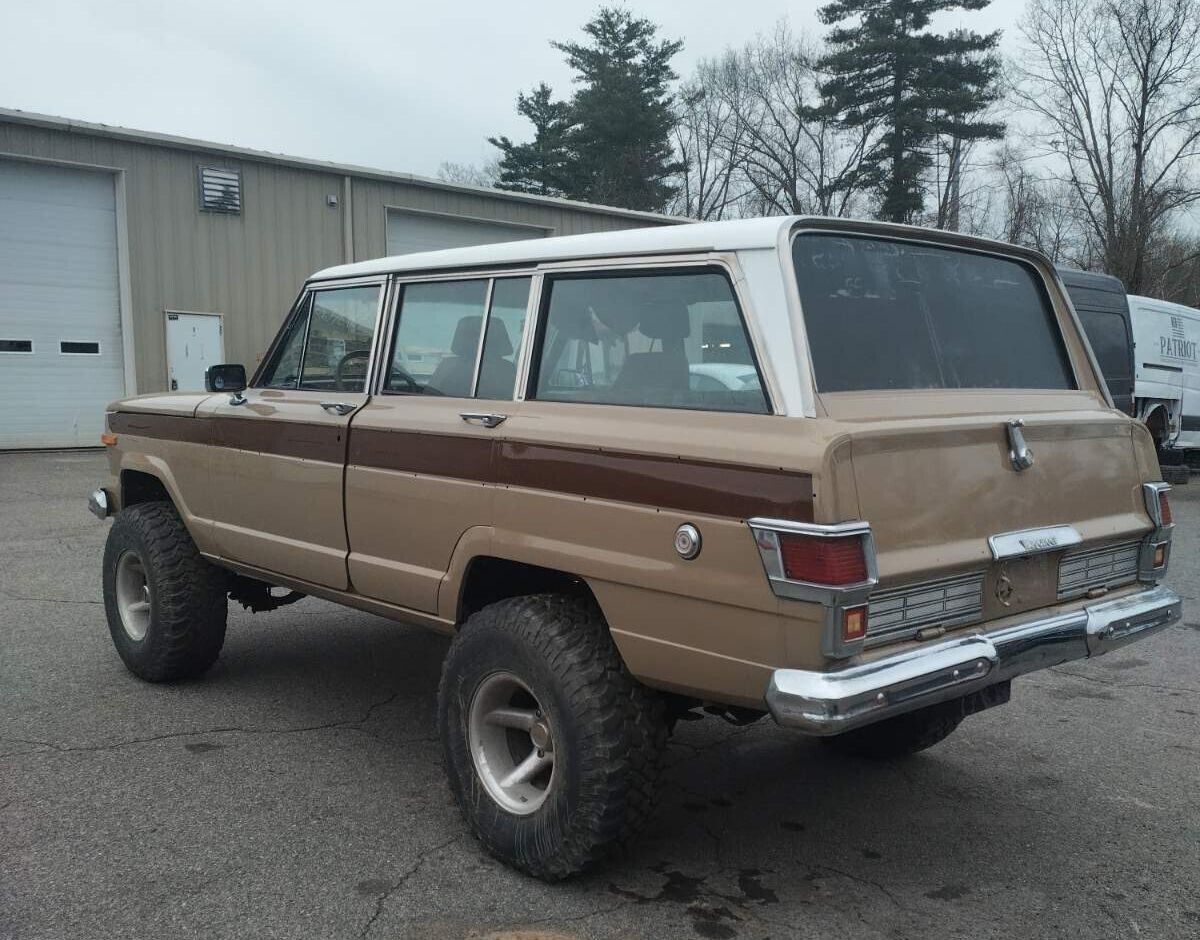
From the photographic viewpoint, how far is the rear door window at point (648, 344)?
10.0 feet

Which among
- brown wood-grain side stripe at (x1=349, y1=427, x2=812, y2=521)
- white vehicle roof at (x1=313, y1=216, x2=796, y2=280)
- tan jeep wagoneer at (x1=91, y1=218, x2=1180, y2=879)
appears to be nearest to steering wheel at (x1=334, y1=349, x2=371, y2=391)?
tan jeep wagoneer at (x1=91, y1=218, x2=1180, y2=879)

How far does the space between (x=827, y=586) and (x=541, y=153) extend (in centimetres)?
3717

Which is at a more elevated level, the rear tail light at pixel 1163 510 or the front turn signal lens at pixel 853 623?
the rear tail light at pixel 1163 510

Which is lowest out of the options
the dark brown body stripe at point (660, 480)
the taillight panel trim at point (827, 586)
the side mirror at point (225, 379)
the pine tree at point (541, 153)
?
the taillight panel trim at point (827, 586)

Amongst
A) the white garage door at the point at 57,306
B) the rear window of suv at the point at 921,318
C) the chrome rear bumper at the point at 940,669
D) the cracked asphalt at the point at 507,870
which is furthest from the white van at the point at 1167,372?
the white garage door at the point at 57,306

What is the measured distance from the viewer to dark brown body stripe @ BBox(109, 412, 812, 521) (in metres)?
2.74

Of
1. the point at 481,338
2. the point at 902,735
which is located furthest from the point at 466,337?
the point at 902,735

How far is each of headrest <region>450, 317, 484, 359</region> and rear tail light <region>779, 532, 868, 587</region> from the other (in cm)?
160

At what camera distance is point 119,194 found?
51.9 feet

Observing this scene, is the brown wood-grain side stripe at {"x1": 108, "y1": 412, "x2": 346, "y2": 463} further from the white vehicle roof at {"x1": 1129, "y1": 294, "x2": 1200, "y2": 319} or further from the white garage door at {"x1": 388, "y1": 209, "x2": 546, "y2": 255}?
the white garage door at {"x1": 388, "y1": 209, "x2": 546, "y2": 255}

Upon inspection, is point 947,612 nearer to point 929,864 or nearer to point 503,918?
point 929,864

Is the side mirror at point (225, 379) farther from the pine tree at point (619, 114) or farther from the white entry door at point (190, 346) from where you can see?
the pine tree at point (619, 114)

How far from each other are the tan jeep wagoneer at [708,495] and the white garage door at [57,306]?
13.3 meters

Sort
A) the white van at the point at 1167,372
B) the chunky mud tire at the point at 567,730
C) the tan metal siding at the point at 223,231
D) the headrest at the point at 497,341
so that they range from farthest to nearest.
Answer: the tan metal siding at the point at 223,231 < the white van at the point at 1167,372 < the headrest at the point at 497,341 < the chunky mud tire at the point at 567,730
